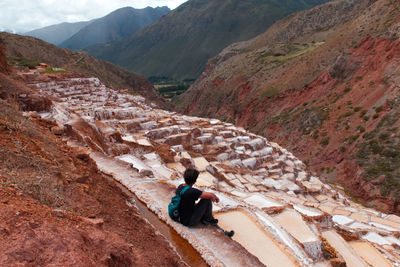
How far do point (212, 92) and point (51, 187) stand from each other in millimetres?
54983

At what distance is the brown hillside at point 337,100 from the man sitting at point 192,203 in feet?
55.0

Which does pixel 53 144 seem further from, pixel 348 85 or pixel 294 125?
pixel 348 85

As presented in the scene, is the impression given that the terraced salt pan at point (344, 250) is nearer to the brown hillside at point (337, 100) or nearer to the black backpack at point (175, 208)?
the black backpack at point (175, 208)

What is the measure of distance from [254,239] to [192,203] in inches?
58.1

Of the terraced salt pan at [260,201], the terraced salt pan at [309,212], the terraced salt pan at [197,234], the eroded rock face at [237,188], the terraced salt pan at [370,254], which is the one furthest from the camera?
the terraced salt pan at [309,212]

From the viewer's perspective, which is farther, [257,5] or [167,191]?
[257,5]

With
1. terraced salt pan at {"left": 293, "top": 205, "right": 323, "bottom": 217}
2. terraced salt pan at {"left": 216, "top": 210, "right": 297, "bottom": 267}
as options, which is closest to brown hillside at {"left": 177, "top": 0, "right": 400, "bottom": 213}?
terraced salt pan at {"left": 293, "top": 205, "right": 323, "bottom": 217}

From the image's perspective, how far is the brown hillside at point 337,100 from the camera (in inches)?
806

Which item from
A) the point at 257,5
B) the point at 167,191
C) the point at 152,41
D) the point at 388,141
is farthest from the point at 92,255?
the point at 152,41

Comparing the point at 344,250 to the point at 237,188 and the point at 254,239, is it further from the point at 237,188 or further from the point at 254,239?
the point at 237,188

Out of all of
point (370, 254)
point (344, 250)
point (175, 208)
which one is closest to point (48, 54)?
point (175, 208)

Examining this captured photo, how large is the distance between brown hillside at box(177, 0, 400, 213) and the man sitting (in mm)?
16771

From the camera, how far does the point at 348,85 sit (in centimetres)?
3041

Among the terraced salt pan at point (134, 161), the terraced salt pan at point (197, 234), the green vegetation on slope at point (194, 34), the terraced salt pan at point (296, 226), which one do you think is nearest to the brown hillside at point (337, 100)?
the terraced salt pan at point (296, 226)
